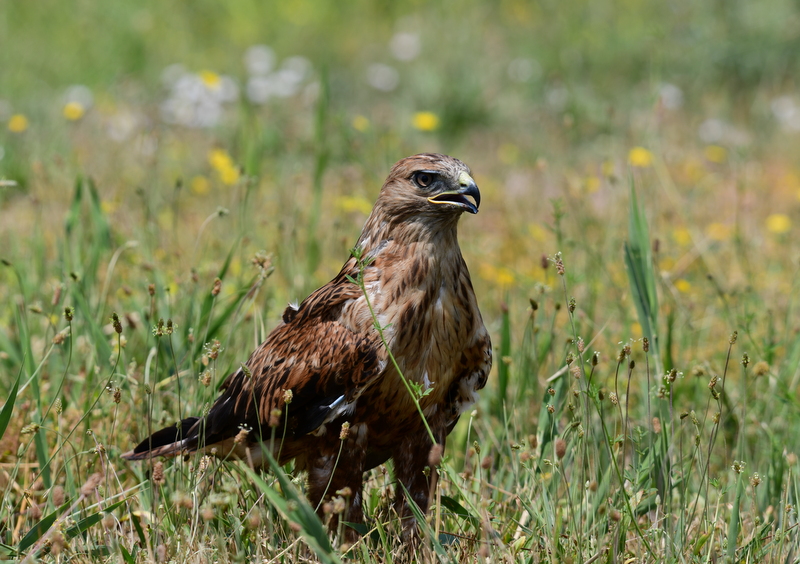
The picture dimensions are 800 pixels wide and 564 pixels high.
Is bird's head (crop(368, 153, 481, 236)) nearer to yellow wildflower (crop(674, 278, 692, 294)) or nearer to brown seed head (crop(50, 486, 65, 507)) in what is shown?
brown seed head (crop(50, 486, 65, 507))

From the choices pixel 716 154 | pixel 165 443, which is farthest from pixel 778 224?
pixel 165 443

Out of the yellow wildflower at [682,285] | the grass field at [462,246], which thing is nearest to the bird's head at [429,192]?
the grass field at [462,246]

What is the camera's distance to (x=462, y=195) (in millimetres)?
2994

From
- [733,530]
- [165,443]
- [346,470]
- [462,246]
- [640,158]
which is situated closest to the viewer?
[733,530]

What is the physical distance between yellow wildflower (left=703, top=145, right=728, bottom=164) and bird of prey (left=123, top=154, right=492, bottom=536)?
495cm

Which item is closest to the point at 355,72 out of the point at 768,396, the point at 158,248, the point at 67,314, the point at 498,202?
the point at 498,202

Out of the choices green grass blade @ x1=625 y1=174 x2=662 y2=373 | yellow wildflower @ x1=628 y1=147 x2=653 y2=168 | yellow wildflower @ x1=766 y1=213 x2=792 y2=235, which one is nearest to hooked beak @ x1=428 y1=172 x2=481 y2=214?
green grass blade @ x1=625 y1=174 x2=662 y2=373

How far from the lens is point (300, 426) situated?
2873 mm

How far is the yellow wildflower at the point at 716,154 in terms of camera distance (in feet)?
24.3

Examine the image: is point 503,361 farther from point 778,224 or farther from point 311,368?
point 778,224

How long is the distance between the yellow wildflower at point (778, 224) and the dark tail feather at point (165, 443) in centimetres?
425

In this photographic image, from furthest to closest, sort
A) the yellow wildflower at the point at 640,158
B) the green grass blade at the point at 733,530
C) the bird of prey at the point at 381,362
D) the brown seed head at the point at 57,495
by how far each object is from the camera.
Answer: the yellow wildflower at the point at 640,158 → the bird of prey at the point at 381,362 → the green grass blade at the point at 733,530 → the brown seed head at the point at 57,495

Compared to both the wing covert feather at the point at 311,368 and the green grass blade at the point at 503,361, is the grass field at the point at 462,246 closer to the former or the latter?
the green grass blade at the point at 503,361

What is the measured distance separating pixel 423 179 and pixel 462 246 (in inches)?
101
